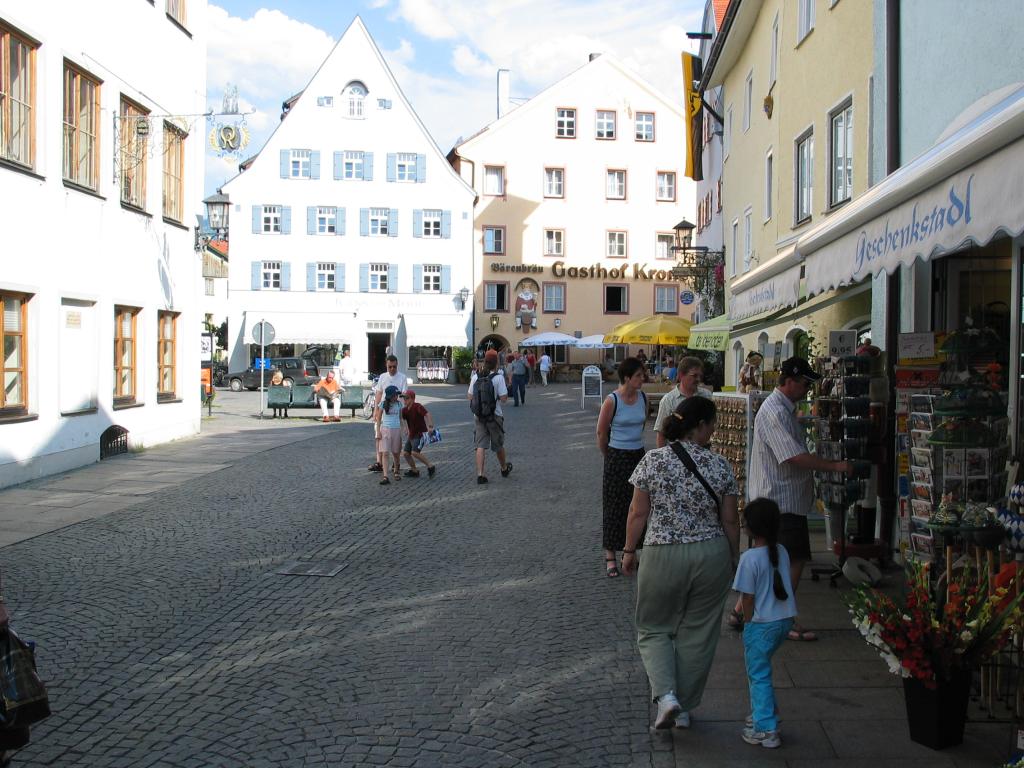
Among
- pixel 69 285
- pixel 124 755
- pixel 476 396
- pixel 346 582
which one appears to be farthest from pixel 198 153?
pixel 124 755

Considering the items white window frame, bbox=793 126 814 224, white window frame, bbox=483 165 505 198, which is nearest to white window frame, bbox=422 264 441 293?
white window frame, bbox=483 165 505 198

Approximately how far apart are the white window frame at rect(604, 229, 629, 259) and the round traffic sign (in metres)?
30.2

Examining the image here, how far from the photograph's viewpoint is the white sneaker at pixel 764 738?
4.68 meters

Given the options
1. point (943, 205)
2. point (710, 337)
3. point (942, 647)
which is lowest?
point (942, 647)

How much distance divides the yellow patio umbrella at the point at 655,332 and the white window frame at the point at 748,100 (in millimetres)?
5253

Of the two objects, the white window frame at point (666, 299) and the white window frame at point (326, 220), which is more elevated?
the white window frame at point (326, 220)

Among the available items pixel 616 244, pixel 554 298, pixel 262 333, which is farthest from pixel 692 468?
pixel 616 244

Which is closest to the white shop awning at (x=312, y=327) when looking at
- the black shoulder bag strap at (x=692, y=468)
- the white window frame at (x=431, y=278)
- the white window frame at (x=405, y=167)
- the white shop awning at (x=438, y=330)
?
the white shop awning at (x=438, y=330)

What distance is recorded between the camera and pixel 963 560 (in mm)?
5402

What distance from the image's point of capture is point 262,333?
26.7m

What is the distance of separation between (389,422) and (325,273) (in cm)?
3688

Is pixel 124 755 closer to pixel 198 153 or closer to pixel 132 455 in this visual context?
pixel 132 455

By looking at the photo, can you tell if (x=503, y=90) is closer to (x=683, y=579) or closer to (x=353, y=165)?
(x=353, y=165)

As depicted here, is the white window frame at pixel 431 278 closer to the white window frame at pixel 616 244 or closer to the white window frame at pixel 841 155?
the white window frame at pixel 616 244
